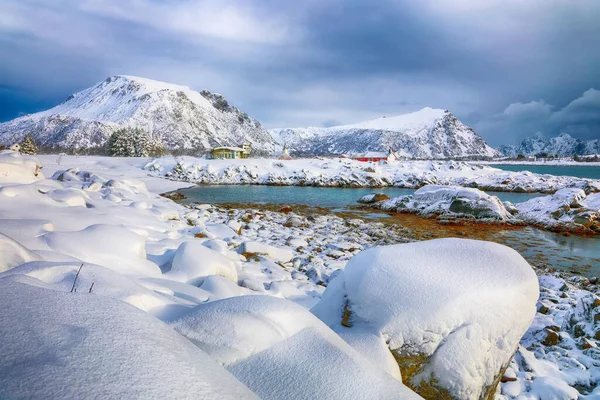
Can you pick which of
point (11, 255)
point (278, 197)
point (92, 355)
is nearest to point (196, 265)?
point (11, 255)

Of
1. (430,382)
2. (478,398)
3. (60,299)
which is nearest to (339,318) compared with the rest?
(430,382)

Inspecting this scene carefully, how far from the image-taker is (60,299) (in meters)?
1.55

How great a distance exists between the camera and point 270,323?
1987 millimetres

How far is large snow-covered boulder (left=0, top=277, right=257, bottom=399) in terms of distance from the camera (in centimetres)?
101

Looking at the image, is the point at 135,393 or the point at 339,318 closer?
the point at 135,393

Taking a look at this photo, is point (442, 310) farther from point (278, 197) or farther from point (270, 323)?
point (278, 197)

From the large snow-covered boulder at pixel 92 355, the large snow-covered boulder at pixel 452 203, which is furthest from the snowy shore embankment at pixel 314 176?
the large snow-covered boulder at pixel 92 355

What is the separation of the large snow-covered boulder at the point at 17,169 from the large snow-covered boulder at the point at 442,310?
8.13 metres

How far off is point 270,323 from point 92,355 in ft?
3.33

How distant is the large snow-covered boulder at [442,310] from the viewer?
267 centimetres

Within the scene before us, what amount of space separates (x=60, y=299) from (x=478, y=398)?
313 cm

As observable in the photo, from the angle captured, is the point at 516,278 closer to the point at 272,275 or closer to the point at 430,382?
the point at 430,382

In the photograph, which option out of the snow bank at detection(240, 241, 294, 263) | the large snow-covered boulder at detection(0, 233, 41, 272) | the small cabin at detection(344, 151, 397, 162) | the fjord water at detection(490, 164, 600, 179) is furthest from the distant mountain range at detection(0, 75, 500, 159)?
the large snow-covered boulder at detection(0, 233, 41, 272)

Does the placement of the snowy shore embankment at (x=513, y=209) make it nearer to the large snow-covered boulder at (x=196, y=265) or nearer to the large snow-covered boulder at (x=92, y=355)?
the large snow-covered boulder at (x=196, y=265)
